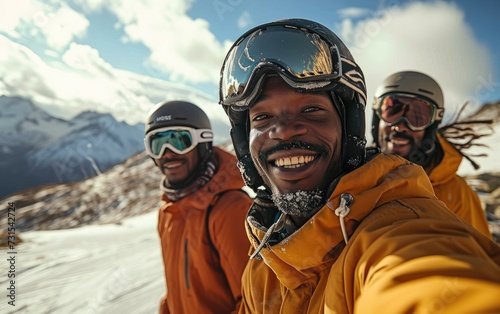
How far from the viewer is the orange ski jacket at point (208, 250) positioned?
95.5 inches

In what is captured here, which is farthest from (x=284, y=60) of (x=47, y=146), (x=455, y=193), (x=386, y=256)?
(x=47, y=146)

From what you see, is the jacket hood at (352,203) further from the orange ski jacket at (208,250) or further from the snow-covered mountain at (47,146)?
the snow-covered mountain at (47,146)

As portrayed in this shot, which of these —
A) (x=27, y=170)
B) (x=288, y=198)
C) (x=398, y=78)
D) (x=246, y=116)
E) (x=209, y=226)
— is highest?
(x=27, y=170)

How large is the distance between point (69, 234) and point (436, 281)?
1354 cm

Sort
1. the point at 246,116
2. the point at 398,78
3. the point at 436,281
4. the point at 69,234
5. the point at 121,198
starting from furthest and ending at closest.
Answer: the point at 121,198, the point at 69,234, the point at 398,78, the point at 246,116, the point at 436,281

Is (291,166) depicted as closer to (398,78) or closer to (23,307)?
(398,78)

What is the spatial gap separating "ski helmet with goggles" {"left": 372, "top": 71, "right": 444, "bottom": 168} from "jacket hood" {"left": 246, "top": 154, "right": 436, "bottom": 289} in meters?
2.85

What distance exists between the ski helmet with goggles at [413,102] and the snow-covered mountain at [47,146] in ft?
324

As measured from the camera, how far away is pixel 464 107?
4055 millimetres

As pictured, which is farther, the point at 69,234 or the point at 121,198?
the point at 121,198

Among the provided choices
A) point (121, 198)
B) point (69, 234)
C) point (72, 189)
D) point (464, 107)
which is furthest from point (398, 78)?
point (72, 189)

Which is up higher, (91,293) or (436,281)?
(436,281)

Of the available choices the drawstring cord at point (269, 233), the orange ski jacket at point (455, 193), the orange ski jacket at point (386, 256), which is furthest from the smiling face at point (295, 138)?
the orange ski jacket at point (455, 193)

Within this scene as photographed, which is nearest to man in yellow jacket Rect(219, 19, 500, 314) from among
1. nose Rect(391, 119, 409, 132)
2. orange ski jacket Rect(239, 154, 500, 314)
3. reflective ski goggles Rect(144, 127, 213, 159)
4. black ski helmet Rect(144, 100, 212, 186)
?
orange ski jacket Rect(239, 154, 500, 314)
